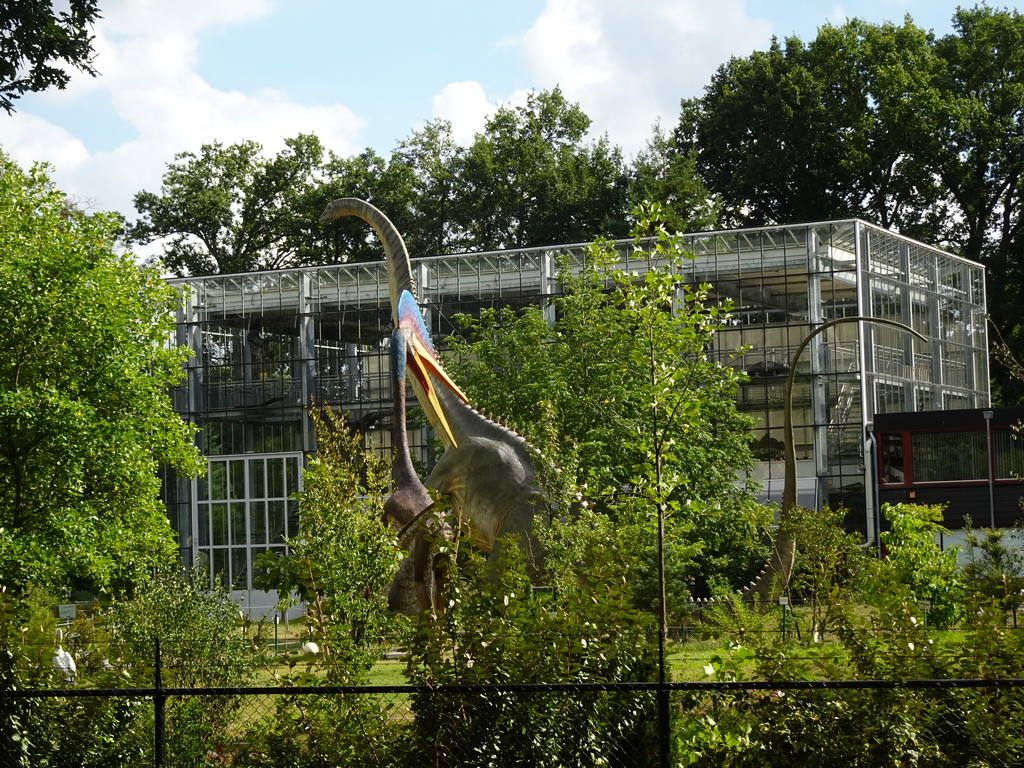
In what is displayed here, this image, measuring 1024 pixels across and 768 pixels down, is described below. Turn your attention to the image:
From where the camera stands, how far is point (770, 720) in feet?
24.3

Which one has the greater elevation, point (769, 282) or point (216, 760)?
point (769, 282)

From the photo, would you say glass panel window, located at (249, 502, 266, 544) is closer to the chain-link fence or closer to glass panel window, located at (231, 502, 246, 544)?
glass panel window, located at (231, 502, 246, 544)

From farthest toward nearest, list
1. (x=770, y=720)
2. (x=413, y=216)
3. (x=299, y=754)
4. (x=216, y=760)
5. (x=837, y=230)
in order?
(x=413, y=216) < (x=837, y=230) < (x=216, y=760) < (x=299, y=754) < (x=770, y=720)

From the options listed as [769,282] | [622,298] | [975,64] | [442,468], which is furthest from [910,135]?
[622,298]

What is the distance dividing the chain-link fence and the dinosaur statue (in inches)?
305

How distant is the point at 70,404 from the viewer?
845 inches

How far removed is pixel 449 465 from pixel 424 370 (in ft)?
6.20

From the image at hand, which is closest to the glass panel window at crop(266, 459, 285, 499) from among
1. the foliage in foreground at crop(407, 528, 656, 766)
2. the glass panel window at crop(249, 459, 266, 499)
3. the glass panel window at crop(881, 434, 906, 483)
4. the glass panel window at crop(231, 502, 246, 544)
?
the glass panel window at crop(249, 459, 266, 499)

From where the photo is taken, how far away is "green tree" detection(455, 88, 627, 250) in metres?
57.4

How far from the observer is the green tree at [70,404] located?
2161 cm

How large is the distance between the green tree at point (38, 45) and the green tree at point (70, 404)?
974cm

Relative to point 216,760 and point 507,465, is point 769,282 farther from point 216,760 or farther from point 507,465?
point 216,760

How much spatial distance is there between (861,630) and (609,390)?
67.4 ft

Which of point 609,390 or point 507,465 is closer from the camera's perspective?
point 507,465
